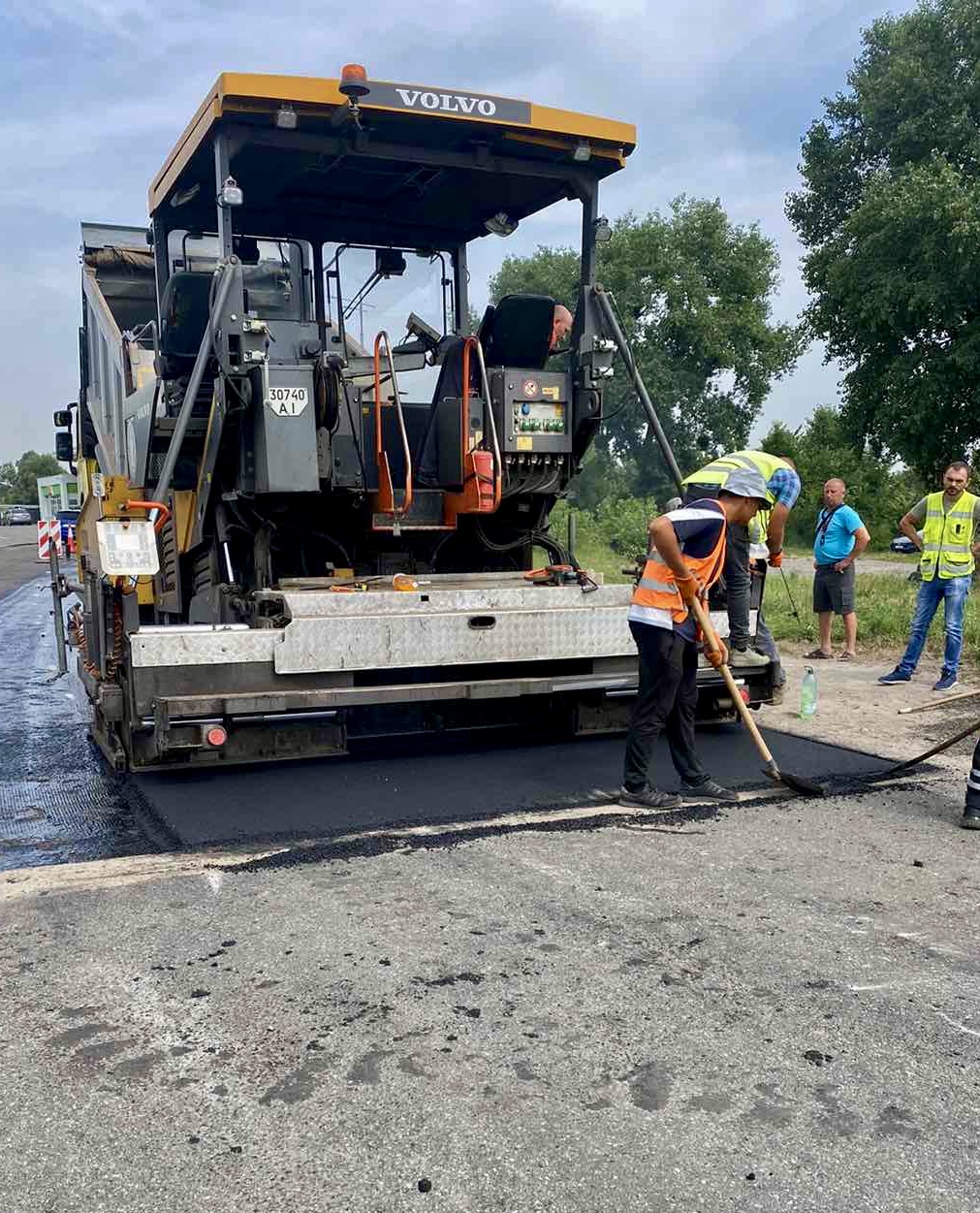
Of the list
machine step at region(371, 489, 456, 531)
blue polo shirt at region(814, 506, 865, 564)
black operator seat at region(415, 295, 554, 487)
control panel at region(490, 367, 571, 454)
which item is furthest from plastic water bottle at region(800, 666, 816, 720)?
blue polo shirt at region(814, 506, 865, 564)

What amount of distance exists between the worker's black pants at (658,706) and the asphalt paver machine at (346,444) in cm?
68

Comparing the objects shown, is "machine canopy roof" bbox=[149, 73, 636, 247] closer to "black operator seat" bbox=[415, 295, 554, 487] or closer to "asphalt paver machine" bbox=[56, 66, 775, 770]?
"asphalt paver machine" bbox=[56, 66, 775, 770]

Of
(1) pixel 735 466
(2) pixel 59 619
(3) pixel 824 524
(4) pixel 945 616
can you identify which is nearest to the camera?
(1) pixel 735 466

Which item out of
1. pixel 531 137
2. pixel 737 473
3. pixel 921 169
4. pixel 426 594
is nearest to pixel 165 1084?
pixel 426 594

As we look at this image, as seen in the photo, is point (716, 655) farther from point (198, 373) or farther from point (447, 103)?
point (447, 103)

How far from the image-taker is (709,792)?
537 cm

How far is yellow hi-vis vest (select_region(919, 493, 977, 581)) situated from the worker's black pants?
3.95 metres

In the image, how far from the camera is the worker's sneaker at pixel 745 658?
6.46 m

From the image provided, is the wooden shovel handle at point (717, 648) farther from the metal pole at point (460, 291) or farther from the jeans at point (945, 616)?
the jeans at point (945, 616)

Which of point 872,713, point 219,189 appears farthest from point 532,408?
point 872,713

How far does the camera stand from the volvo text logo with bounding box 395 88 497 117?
5.60 meters

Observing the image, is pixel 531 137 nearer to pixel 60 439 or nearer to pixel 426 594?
pixel 426 594

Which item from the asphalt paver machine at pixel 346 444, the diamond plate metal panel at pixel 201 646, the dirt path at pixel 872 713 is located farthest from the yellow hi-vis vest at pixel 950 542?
the diamond plate metal panel at pixel 201 646

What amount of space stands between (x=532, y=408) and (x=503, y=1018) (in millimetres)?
3950
